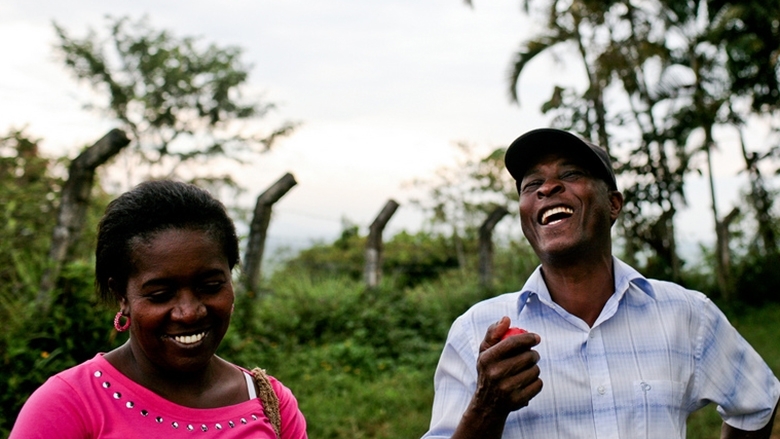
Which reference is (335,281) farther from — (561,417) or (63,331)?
(561,417)

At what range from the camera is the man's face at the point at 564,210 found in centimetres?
249

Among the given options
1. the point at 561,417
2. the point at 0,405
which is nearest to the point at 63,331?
the point at 0,405

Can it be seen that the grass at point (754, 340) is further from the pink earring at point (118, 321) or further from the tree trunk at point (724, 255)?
the pink earring at point (118, 321)

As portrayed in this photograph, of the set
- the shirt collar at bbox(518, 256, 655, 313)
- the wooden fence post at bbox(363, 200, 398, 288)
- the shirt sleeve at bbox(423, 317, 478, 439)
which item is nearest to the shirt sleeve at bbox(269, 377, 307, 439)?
the shirt sleeve at bbox(423, 317, 478, 439)

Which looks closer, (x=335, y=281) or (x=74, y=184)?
(x=74, y=184)

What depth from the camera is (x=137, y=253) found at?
1.98 meters

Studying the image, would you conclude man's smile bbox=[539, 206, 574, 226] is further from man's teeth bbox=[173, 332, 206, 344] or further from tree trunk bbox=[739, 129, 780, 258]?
tree trunk bbox=[739, 129, 780, 258]

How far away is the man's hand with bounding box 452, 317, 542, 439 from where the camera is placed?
207 cm

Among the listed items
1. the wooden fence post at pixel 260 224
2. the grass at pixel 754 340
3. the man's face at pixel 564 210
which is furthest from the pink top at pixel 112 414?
the wooden fence post at pixel 260 224

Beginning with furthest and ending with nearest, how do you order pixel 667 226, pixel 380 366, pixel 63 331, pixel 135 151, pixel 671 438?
pixel 135 151 → pixel 667 226 → pixel 380 366 → pixel 63 331 → pixel 671 438

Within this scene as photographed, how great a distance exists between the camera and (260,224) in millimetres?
8758

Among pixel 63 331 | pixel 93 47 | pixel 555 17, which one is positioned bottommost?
pixel 63 331

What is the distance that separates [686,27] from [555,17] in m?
3.47

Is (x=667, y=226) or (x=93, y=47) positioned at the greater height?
(x=93, y=47)
